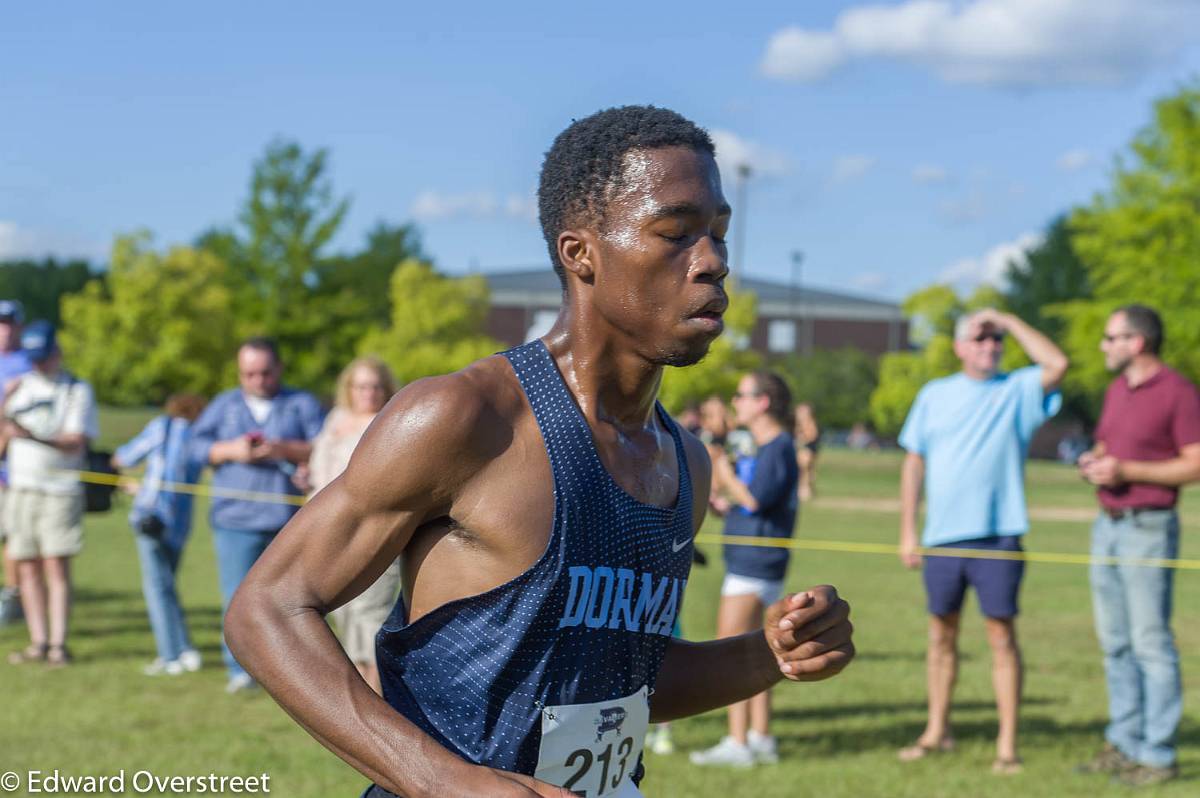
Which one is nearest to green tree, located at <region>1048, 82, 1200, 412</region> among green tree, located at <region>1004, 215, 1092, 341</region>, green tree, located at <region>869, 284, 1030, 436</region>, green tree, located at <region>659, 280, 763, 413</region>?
green tree, located at <region>659, 280, 763, 413</region>

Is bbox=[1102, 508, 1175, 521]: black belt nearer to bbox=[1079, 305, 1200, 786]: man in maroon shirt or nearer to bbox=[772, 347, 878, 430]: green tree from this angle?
bbox=[1079, 305, 1200, 786]: man in maroon shirt

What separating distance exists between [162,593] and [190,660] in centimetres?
54

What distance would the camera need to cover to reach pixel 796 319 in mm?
99250

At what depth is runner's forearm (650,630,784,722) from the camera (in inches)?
104

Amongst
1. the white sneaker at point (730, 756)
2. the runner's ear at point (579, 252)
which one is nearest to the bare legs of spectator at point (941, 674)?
the white sneaker at point (730, 756)

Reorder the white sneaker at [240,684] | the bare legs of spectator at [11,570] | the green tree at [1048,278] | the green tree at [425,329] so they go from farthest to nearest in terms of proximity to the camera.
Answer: the green tree at [1048,278] → the green tree at [425,329] → the bare legs of spectator at [11,570] → the white sneaker at [240,684]

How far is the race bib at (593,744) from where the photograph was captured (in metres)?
2.19

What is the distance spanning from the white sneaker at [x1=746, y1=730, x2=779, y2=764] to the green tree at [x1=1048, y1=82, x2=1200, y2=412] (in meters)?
40.5

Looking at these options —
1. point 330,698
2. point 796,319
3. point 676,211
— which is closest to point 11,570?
point 330,698

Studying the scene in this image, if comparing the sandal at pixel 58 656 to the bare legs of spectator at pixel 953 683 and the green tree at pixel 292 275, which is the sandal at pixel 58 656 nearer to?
the bare legs of spectator at pixel 953 683

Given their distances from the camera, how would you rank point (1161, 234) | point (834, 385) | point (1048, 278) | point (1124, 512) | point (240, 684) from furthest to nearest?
1. point (834, 385)
2. point (1048, 278)
3. point (1161, 234)
4. point (240, 684)
5. point (1124, 512)

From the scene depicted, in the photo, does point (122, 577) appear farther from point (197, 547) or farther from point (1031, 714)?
point (1031, 714)

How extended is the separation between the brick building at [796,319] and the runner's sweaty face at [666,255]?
92.2 metres

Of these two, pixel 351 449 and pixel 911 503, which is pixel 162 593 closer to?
pixel 351 449
